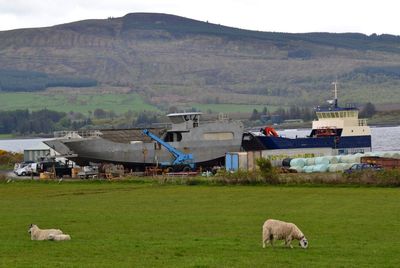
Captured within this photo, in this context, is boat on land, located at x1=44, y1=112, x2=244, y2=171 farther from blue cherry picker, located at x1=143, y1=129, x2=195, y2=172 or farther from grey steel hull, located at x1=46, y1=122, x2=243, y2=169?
blue cherry picker, located at x1=143, y1=129, x2=195, y2=172

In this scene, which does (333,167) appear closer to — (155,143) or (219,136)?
(219,136)

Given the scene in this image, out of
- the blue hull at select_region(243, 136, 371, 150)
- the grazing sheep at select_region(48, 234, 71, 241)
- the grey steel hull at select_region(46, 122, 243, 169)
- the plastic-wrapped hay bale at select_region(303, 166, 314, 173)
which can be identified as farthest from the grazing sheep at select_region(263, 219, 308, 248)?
the blue hull at select_region(243, 136, 371, 150)

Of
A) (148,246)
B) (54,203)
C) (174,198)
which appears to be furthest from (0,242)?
(174,198)

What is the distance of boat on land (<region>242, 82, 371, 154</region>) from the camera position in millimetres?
77500

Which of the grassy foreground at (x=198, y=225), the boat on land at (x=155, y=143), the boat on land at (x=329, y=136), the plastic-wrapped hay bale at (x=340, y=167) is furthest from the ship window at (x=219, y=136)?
the grassy foreground at (x=198, y=225)

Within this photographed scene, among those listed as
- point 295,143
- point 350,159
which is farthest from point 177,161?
point 350,159

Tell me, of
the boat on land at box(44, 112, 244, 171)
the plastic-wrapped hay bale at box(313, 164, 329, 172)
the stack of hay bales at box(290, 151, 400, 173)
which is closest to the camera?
the stack of hay bales at box(290, 151, 400, 173)

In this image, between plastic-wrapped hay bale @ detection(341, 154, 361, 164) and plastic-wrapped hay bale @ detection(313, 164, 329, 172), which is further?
plastic-wrapped hay bale @ detection(341, 154, 361, 164)

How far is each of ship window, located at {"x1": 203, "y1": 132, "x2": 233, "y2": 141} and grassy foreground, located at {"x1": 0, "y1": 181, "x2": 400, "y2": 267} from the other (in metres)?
25.0

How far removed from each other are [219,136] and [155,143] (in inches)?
222

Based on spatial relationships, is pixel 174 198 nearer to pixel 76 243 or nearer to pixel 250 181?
pixel 250 181

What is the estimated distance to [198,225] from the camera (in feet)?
97.9

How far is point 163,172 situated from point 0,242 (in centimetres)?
4326

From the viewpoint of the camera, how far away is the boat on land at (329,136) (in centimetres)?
7750
